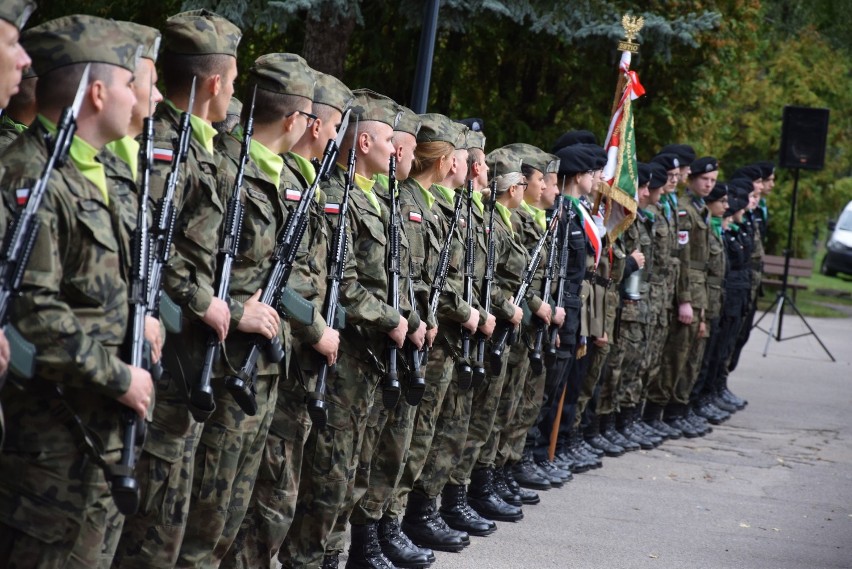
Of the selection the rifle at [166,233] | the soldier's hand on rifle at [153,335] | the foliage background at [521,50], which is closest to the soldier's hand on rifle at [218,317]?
the rifle at [166,233]

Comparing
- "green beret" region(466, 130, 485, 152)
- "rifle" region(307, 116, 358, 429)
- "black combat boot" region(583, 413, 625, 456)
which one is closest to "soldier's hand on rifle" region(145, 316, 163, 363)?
"rifle" region(307, 116, 358, 429)

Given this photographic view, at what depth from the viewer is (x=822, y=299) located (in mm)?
31422

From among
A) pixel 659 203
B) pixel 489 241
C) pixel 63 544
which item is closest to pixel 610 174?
pixel 659 203

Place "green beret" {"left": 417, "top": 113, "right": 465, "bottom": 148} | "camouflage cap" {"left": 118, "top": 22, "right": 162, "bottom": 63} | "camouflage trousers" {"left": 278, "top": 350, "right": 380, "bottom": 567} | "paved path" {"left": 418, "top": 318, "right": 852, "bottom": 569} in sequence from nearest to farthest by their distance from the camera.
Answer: "camouflage cap" {"left": 118, "top": 22, "right": 162, "bottom": 63}, "camouflage trousers" {"left": 278, "top": 350, "right": 380, "bottom": 567}, "green beret" {"left": 417, "top": 113, "right": 465, "bottom": 148}, "paved path" {"left": 418, "top": 318, "right": 852, "bottom": 569}

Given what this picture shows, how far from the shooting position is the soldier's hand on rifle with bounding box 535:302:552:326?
7.99 metres

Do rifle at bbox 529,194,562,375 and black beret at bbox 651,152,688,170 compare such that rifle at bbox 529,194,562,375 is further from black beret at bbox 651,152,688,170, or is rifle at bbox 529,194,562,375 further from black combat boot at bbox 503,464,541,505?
black beret at bbox 651,152,688,170

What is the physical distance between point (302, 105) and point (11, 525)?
203 centimetres

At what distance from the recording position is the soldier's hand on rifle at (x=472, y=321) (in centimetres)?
661

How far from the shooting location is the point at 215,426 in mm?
4336

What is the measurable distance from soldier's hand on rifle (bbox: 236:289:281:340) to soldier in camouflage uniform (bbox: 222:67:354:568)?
0.26 meters

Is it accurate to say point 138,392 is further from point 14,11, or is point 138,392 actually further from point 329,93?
point 329,93

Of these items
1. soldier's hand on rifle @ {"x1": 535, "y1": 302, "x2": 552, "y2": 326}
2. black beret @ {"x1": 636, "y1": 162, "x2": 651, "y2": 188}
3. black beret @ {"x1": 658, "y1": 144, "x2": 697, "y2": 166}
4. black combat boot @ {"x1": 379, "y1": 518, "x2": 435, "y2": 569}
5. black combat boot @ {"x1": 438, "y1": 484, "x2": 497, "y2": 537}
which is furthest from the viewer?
black beret @ {"x1": 658, "y1": 144, "x2": 697, "y2": 166}

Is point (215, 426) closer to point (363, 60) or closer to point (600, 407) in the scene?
point (600, 407)

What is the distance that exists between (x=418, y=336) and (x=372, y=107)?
1066mm
